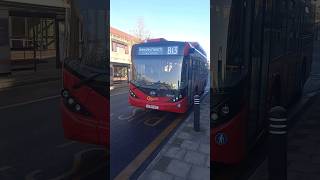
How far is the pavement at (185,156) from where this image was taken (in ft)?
7.40

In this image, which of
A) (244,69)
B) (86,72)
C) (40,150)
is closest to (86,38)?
(86,72)

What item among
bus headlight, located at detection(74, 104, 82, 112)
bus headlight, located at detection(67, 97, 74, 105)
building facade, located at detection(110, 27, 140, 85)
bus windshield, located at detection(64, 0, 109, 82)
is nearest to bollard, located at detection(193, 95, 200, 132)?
building facade, located at detection(110, 27, 140, 85)

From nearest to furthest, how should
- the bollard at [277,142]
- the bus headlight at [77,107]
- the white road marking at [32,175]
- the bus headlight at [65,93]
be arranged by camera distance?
1. the bus headlight at [77,107]
2. the bus headlight at [65,93]
3. the bollard at [277,142]
4. the white road marking at [32,175]

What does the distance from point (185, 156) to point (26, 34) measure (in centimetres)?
1977

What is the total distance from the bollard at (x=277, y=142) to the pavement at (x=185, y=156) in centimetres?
217

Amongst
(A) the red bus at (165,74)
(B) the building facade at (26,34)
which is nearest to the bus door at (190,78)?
(A) the red bus at (165,74)

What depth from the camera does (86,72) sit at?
3312mm

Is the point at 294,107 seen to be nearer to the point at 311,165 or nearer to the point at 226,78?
the point at 311,165

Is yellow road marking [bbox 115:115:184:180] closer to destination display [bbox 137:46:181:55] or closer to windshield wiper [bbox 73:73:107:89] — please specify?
destination display [bbox 137:46:181:55]

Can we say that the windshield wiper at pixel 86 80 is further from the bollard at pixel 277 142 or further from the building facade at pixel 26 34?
the building facade at pixel 26 34

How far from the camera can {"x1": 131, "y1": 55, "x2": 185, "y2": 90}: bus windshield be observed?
7.41 feet

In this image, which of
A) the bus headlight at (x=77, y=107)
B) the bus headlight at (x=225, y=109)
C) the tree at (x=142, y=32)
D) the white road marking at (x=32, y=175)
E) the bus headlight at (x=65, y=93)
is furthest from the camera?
the white road marking at (x=32, y=175)

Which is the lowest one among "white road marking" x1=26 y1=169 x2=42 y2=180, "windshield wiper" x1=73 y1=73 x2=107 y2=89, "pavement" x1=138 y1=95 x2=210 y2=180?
"white road marking" x1=26 y1=169 x2=42 y2=180

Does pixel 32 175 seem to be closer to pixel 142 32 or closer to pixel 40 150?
pixel 40 150
